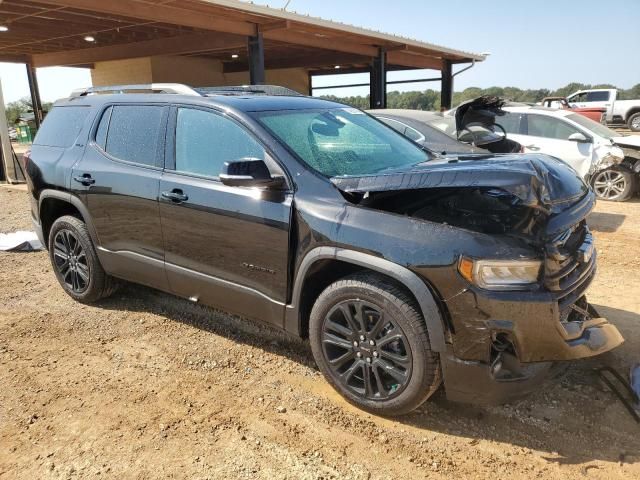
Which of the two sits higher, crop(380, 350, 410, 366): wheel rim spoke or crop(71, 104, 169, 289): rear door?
crop(71, 104, 169, 289): rear door

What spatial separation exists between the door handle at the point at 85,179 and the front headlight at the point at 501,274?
10.2 ft

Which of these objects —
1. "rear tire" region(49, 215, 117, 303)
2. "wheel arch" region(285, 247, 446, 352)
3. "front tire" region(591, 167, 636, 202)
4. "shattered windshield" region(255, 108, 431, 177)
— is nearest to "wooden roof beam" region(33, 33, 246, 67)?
"front tire" region(591, 167, 636, 202)

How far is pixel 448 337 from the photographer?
260 cm

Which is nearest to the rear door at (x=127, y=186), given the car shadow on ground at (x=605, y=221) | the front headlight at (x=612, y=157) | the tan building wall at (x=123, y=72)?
the car shadow on ground at (x=605, y=221)

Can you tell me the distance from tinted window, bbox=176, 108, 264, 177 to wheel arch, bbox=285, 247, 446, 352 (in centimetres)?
79

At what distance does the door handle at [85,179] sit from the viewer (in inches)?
166

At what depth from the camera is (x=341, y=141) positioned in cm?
366

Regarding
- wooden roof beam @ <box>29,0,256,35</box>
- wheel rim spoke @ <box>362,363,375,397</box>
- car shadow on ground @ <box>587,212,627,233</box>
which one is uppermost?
wooden roof beam @ <box>29,0,256,35</box>

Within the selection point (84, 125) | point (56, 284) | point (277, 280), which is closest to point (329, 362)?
point (277, 280)

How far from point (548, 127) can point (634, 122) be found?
18.8 meters

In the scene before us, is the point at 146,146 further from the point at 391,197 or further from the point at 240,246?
the point at 391,197

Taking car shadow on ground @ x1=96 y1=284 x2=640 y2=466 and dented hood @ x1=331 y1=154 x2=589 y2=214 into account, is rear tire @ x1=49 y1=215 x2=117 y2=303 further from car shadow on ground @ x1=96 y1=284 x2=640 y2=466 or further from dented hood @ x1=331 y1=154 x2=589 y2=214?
dented hood @ x1=331 y1=154 x2=589 y2=214

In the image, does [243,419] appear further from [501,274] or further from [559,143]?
[559,143]

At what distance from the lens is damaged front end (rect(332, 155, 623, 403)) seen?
2.49m
